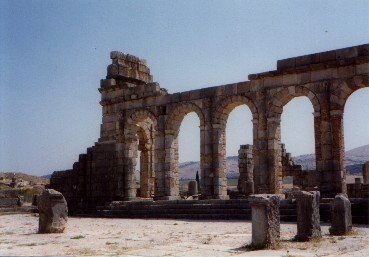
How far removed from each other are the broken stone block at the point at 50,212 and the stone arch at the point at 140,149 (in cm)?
890

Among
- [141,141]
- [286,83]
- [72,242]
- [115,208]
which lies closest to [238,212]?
[286,83]

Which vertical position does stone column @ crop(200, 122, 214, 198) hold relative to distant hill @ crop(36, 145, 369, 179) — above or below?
below

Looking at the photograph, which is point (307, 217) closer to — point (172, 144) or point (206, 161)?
point (206, 161)

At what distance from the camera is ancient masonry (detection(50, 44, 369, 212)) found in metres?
15.1

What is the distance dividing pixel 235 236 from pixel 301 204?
5.52ft

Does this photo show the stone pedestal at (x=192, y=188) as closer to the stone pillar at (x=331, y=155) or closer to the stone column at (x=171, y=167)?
the stone column at (x=171, y=167)

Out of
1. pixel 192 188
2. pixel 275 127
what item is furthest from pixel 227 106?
pixel 192 188

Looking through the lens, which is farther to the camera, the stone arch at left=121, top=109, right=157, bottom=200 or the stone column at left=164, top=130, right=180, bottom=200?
the stone arch at left=121, top=109, right=157, bottom=200

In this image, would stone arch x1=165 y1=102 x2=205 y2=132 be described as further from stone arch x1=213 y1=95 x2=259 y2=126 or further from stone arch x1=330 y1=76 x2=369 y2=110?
stone arch x1=330 y1=76 x2=369 y2=110

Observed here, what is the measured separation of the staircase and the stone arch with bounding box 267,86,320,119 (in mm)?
3273

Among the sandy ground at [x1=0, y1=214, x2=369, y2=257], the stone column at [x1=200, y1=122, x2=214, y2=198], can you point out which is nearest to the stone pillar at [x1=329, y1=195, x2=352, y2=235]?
the sandy ground at [x1=0, y1=214, x2=369, y2=257]

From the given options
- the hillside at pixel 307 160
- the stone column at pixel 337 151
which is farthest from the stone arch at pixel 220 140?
the hillside at pixel 307 160

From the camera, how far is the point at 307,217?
8539mm

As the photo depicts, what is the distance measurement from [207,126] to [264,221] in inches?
412
